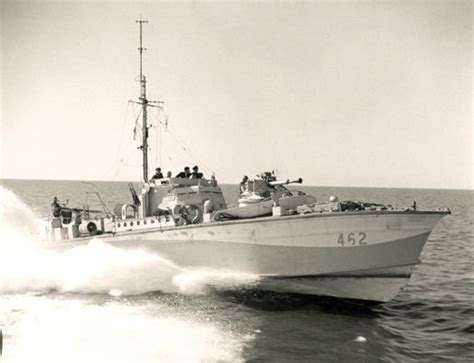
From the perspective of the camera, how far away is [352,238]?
16188mm

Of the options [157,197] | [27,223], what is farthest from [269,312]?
[27,223]

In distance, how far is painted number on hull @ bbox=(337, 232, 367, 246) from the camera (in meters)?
16.1

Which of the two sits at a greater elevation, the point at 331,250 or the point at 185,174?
the point at 185,174

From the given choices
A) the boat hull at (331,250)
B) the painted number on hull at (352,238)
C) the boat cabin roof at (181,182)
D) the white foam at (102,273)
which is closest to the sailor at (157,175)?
the boat cabin roof at (181,182)

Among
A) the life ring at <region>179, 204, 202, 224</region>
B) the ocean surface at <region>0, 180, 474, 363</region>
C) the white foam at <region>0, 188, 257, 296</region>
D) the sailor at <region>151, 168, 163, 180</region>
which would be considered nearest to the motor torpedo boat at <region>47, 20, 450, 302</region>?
the life ring at <region>179, 204, 202, 224</region>

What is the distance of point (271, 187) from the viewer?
20.0 metres

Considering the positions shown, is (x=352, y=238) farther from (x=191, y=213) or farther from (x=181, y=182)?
(x=181, y=182)

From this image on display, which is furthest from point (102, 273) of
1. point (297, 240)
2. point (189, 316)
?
point (297, 240)

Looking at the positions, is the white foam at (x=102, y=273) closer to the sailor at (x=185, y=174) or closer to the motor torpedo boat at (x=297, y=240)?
the motor torpedo boat at (x=297, y=240)

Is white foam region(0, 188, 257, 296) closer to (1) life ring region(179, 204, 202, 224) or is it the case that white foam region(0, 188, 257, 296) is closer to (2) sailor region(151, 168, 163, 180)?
(1) life ring region(179, 204, 202, 224)

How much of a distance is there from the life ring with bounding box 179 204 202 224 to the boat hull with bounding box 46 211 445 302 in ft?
5.17

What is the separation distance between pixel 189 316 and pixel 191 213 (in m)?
6.16

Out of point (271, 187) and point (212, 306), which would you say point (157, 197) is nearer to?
point (271, 187)

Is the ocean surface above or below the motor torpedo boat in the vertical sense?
below
